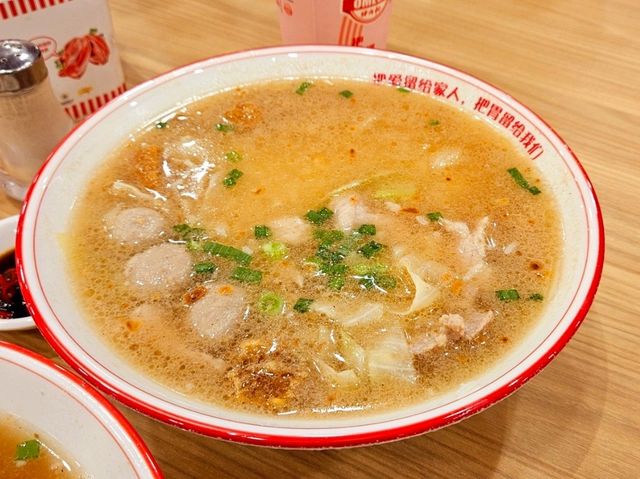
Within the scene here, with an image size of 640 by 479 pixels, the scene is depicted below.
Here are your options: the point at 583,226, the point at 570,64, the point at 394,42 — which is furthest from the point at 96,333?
the point at 570,64

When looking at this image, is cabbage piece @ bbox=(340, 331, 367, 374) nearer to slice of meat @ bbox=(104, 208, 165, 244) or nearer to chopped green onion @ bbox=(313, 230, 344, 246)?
chopped green onion @ bbox=(313, 230, 344, 246)

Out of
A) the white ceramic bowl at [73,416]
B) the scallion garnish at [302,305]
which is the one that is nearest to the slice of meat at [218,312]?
the scallion garnish at [302,305]

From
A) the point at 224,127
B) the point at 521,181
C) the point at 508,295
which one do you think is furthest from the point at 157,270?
the point at 521,181

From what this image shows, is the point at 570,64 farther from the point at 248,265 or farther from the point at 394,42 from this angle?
the point at 248,265

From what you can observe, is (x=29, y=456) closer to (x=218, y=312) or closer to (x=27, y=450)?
(x=27, y=450)

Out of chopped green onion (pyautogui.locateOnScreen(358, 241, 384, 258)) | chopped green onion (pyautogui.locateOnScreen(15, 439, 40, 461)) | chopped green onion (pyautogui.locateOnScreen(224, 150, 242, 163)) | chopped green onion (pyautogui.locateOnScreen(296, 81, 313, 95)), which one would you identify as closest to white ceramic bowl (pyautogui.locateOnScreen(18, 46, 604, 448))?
chopped green onion (pyautogui.locateOnScreen(296, 81, 313, 95))

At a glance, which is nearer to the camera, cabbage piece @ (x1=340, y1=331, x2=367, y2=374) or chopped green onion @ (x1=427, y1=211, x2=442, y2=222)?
cabbage piece @ (x1=340, y1=331, x2=367, y2=374)
